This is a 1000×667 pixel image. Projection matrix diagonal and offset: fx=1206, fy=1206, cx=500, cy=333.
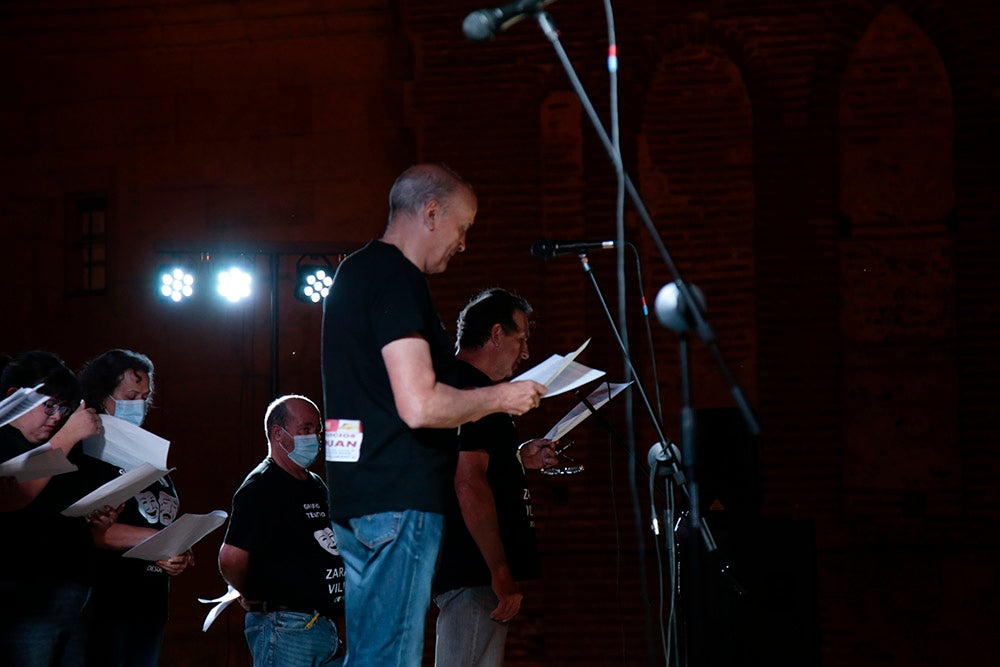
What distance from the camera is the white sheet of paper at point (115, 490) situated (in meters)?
4.48

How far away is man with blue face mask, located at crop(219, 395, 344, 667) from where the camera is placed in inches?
189

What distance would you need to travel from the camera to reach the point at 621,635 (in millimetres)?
7863

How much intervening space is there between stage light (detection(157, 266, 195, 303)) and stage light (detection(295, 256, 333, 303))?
0.80m

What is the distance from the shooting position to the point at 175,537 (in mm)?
4852

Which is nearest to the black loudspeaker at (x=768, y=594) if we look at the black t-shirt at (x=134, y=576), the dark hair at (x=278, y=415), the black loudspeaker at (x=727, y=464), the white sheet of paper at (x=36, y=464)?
the black loudspeaker at (x=727, y=464)

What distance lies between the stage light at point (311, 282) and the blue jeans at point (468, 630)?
442 centimetres

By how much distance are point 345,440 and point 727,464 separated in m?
2.29

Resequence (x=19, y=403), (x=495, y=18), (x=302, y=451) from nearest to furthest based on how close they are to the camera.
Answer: (x=495, y=18)
(x=19, y=403)
(x=302, y=451)

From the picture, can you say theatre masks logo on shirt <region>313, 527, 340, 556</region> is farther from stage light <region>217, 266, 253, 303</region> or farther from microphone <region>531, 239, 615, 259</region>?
stage light <region>217, 266, 253, 303</region>

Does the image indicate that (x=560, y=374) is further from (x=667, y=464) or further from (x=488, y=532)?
(x=488, y=532)

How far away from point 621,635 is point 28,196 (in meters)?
5.75

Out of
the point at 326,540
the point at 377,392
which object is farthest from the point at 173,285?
the point at 377,392

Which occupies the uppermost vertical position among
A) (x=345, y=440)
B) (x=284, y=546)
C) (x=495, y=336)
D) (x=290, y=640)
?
(x=495, y=336)

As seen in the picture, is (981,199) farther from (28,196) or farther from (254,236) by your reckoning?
(28,196)
